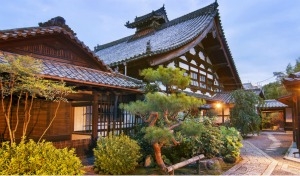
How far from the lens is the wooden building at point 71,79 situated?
27.3 ft

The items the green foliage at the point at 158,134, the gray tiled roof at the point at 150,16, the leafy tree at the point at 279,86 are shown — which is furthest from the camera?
the leafy tree at the point at 279,86

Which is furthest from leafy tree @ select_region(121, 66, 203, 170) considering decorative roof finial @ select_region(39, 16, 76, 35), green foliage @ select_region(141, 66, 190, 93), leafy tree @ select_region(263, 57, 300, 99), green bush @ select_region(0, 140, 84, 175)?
leafy tree @ select_region(263, 57, 300, 99)

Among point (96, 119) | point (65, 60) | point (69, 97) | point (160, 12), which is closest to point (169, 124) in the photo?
point (96, 119)

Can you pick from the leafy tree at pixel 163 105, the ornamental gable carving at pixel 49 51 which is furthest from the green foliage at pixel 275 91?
the ornamental gable carving at pixel 49 51

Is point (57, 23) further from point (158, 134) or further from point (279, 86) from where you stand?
point (279, 86)

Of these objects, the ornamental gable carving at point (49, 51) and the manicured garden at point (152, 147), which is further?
the ornamental gable carving at point (49, 51)

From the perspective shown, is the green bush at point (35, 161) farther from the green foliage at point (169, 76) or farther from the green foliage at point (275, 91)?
the green foliage at point (275, 91)

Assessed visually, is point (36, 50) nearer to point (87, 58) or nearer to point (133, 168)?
point (87, 58)

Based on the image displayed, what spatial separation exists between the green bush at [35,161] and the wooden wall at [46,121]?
588cm

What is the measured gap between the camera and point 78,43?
10.3m

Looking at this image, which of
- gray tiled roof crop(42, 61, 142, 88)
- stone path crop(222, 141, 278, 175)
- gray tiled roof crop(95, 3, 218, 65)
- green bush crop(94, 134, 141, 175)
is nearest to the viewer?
green bush crop(94, 134, 141, 175)

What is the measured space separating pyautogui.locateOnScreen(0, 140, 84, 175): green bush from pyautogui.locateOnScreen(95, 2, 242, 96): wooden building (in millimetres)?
7159

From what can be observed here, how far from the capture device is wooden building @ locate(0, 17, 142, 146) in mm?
8321

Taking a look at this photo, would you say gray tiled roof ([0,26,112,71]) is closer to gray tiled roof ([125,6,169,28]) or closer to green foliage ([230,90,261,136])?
green foliage ([230,90,261,136])
